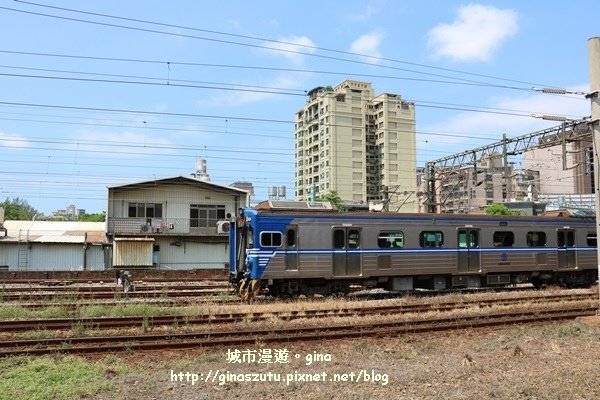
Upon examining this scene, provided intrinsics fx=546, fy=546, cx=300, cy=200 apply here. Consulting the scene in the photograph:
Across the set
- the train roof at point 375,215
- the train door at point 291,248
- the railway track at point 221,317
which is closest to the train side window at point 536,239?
the train roof at point 375,215

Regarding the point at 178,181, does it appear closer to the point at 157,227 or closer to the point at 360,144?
the point at 157,227

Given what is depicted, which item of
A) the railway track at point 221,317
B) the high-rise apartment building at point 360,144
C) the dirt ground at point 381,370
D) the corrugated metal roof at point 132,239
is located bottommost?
the dirt ground at point 381,370

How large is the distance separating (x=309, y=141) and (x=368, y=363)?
96.8 meters

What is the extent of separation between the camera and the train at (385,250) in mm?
16703

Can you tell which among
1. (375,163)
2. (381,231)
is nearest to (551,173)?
(375,163)

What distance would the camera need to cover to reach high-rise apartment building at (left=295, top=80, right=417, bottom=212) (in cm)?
9625

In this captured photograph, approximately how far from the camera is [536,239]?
20938 millimetres

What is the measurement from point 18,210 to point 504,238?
77.6 m

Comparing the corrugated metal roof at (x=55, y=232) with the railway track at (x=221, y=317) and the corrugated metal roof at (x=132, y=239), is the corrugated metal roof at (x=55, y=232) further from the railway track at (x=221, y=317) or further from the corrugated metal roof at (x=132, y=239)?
the railway track at (x=221, y=317)

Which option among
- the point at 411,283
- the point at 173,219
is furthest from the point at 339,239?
the point at 173,219

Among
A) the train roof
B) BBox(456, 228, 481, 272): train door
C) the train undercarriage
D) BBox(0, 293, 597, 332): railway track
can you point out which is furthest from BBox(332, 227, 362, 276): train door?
BBox(456, 228, 481, 272): train door

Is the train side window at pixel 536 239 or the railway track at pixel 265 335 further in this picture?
the train side window at pixel 536 239

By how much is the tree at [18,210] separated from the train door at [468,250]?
66.9 metres

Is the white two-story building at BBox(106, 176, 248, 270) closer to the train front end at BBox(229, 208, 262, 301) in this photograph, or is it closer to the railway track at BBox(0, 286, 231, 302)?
the railway track at BBox(0, 286, 231, 302)
